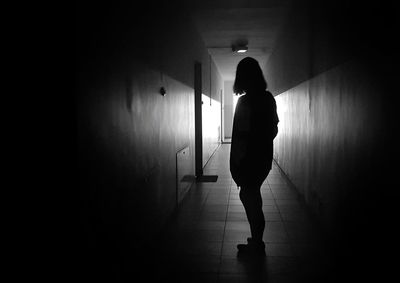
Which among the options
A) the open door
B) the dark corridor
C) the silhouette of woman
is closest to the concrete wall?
the dark corridor

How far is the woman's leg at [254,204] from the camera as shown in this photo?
10.1 feet

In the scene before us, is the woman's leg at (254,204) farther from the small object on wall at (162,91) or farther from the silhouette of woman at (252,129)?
the small object on wall at (162,91)

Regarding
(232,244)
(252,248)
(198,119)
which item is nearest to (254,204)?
(252,248)

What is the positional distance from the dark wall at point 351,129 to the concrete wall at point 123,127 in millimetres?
1406

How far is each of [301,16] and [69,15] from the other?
3510 mm

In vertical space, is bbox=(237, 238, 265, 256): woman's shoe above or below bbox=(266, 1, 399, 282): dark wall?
below

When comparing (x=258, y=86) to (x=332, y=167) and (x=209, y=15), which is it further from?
(x=209, y=15)

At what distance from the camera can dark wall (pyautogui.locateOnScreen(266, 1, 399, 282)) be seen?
1967 mm

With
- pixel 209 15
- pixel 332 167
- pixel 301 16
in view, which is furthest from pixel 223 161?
pixel 332 167

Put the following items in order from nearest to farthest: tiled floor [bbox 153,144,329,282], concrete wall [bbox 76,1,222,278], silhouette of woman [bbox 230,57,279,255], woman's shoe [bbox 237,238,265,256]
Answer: concrete wall [bbox 76,1,222,278] → tiled floor [bbox 153,144,329,282] → silhouette of woman [bbox 230,57,279,255] → woman's shoe [bbox 237,238,265,256]

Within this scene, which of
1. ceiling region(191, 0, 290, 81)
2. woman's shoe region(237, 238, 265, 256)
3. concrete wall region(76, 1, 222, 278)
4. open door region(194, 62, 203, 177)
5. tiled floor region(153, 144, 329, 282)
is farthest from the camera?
open door region(194, 62, 203, 177)

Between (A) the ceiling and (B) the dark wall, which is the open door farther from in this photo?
(B) the dark wall

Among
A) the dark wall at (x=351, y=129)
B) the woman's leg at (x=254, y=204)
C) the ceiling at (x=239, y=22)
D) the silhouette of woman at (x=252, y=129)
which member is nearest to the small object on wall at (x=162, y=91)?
the silhouette of woman at (x=252, y=129)

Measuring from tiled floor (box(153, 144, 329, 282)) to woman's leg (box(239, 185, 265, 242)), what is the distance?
0.24 m
